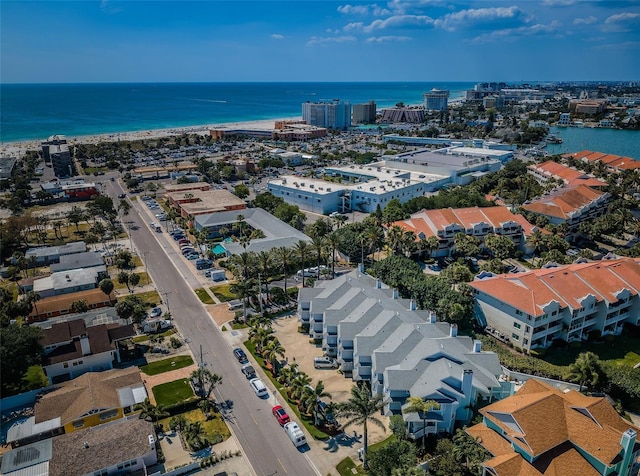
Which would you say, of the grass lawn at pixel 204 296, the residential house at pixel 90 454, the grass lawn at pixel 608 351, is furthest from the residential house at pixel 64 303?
the grass lawn at pixel 608 351

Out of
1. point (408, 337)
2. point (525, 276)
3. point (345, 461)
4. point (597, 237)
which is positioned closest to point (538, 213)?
point (597, 237)

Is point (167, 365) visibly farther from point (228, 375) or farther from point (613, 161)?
point (613, 161)

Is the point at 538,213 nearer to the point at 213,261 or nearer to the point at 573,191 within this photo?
the point at 573,191

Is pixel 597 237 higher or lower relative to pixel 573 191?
lower

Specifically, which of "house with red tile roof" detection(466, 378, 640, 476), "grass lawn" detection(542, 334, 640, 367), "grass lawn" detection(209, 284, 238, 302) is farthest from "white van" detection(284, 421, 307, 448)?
"grass lawn" detection(542, 334, 640, 367)

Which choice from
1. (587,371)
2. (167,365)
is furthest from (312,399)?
(587,371)

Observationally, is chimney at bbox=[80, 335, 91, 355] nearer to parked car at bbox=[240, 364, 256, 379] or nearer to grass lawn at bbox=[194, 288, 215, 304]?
parked car at bbox=[240, 364, 256, 379]

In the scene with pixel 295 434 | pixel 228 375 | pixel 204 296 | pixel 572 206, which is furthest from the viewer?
pixel 572 206
